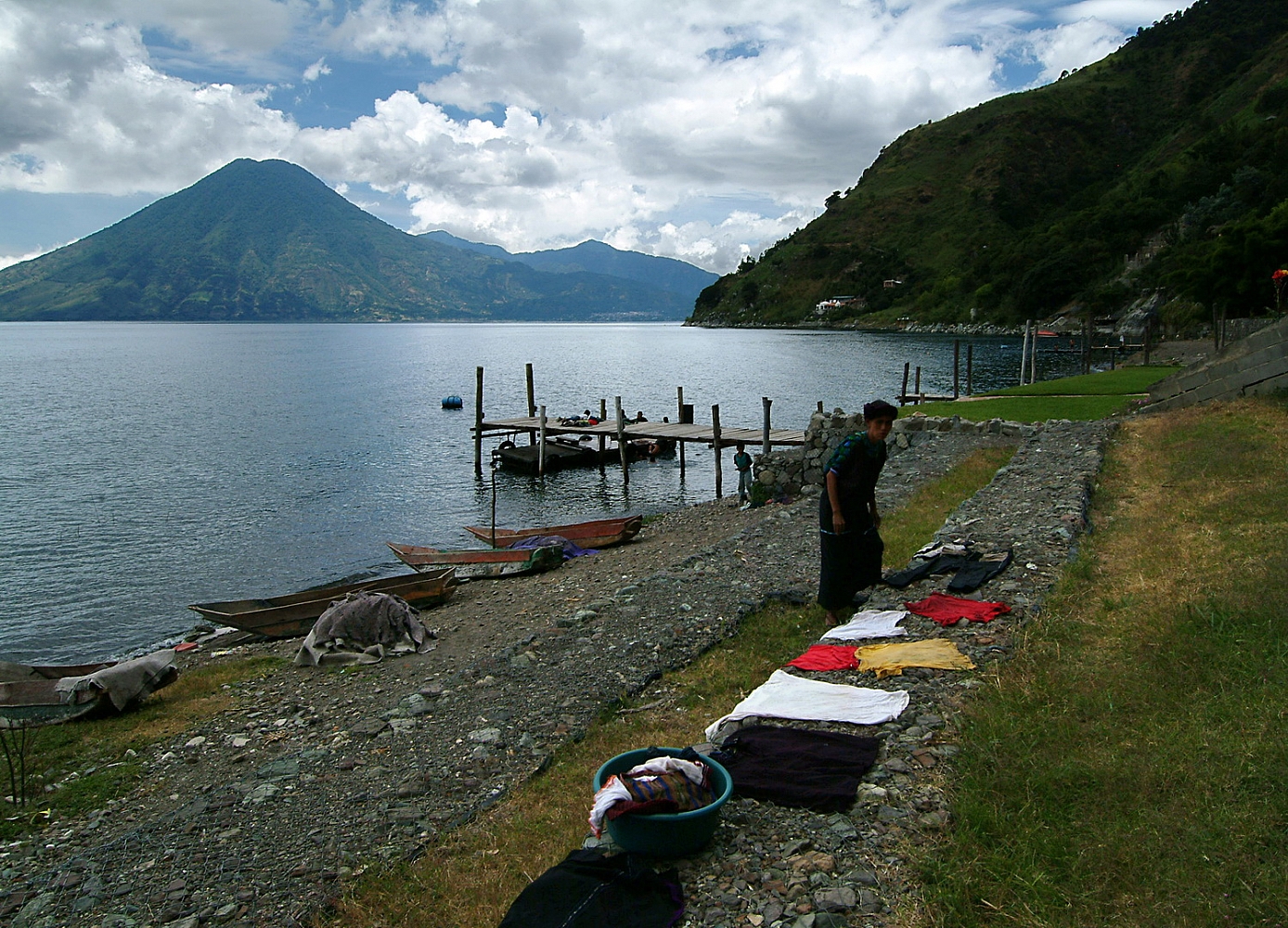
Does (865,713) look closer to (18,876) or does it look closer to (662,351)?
(18,876)

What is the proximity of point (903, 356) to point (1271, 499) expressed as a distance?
92.3 metres

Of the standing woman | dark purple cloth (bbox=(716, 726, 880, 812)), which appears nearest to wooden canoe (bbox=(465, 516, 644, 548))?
the standing woman

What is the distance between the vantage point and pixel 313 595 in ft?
61.2

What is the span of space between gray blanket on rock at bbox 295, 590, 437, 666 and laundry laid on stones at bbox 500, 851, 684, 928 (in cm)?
1013

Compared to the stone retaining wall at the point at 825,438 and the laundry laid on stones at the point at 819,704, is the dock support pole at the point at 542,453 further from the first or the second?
the laundry laid on stones at the point at 819,704

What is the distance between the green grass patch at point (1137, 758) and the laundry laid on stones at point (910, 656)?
0.63 m

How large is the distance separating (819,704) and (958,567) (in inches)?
171

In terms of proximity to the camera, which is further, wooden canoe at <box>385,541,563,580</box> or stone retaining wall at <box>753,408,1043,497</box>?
stone retaining wall at <box>753,408,1043,497</box>

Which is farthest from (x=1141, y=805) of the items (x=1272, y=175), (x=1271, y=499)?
(x=1272, y=175)

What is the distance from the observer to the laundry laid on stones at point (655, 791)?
516 centimetres

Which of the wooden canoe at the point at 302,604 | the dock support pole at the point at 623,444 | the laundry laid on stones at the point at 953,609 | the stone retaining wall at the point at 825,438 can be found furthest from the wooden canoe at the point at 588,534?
the laundry laid on stones at the point at 953,609

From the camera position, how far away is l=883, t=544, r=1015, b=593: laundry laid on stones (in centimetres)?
1002

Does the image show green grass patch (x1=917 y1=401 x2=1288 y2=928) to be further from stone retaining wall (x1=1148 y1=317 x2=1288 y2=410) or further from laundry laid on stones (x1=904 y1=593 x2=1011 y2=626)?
stone retaining wall (x1=1148 y1=317 x2=1288 y2=410)

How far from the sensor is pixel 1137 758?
532cm
